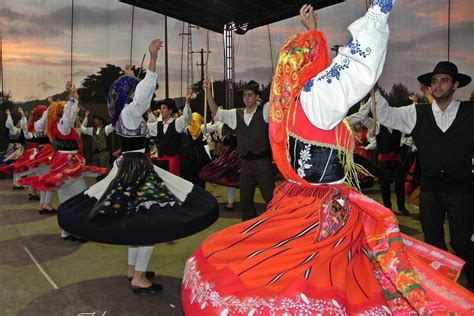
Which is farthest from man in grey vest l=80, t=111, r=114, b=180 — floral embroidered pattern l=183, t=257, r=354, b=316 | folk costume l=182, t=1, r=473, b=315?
floral embroidered pattern l=183, t=257, r=354, b=316

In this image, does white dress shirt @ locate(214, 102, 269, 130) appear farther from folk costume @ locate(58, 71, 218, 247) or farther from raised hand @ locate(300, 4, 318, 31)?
raised hand @ locate(300, 4, 318, 31)

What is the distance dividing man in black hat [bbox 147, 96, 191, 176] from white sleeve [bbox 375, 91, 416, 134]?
3.38 metres

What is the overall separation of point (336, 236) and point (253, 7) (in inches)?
432

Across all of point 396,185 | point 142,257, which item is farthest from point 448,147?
point 396,185

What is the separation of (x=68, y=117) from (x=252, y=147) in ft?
7.96

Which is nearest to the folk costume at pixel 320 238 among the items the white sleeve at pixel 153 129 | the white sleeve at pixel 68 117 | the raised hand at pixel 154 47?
the raised hand at pixel 154 47

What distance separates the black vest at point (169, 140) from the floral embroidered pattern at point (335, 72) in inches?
177

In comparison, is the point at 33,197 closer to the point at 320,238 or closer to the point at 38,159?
the point at 38,159

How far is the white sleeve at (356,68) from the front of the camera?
171cm

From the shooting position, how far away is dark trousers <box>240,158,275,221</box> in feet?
16.4

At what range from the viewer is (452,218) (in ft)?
10.5

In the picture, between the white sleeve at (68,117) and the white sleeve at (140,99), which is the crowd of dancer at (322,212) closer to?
the white sleeve at (140,99)

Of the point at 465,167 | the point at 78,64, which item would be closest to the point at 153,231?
the point at 465,167

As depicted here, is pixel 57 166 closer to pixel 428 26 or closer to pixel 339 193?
pixel 339 193
